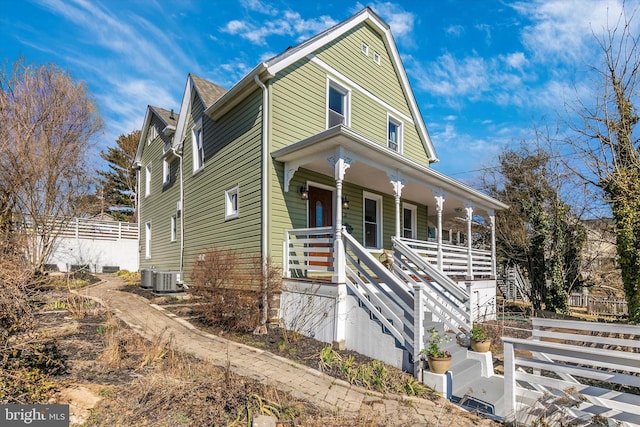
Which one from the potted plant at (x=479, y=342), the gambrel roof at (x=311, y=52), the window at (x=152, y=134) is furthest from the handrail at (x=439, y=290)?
the window at (x=152, y=134)

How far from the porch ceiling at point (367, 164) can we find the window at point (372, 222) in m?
0.42

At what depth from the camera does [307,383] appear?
15.5 feet

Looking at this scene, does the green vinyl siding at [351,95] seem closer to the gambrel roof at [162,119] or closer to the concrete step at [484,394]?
the concrete step at [484,394]

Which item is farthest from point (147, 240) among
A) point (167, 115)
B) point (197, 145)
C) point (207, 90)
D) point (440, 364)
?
point (440, 364)

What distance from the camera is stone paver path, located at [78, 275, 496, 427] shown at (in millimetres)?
4000

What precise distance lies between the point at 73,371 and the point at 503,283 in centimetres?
2091

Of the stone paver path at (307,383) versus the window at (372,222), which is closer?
the stone paver path at (307,383)

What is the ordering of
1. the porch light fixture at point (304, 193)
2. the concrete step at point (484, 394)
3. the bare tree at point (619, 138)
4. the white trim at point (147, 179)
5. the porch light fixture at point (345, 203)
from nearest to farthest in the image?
the concrete step at point (484, 394), the porch light fixture at point (304, 193), the bare tree at point (619, 138), the porch light fixture at point (345, 203), the white trim at point (147, 179)

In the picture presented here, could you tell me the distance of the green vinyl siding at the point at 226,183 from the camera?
8633 millimetres

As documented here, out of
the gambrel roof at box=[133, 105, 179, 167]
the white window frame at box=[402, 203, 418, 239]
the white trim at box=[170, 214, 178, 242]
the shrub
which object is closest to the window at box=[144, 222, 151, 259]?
the white trim at box=[170, 214, 178, 242]

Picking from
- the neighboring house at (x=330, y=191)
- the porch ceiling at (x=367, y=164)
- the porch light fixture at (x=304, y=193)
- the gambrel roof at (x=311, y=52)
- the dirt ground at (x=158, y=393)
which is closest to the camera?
the dirt ground at (x=158, y=393)

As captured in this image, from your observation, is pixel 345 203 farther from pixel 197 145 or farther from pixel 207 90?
pixel 207 90

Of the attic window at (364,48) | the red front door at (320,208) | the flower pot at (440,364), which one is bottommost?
the flower pot at (440,364)

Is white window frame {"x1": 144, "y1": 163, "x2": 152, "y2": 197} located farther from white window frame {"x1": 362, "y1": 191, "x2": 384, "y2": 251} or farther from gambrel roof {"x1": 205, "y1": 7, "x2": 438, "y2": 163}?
white window frame {"x1": 362, "y1": 191, "x2": 384, "y2": 251}
